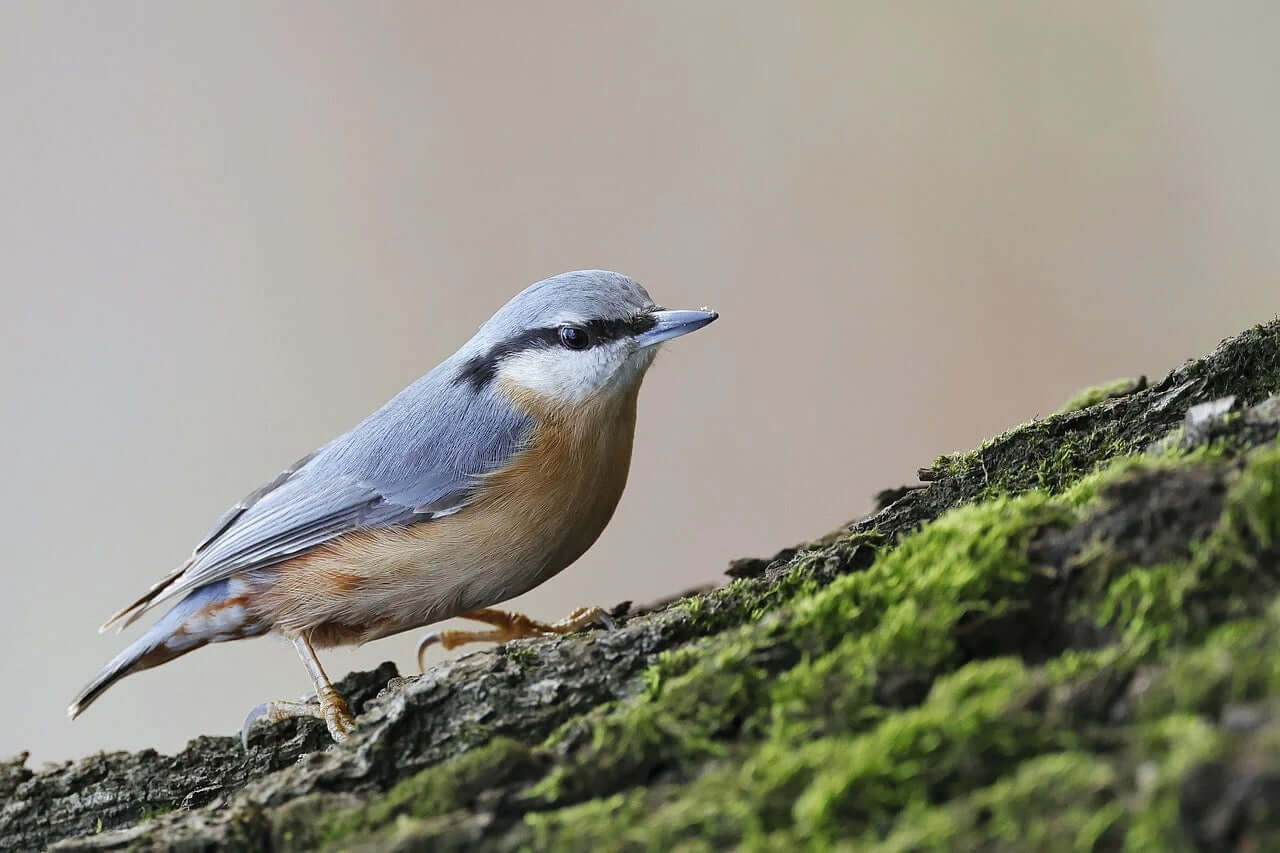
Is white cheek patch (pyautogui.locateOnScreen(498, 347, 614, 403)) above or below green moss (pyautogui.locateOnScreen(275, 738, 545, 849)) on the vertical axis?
above

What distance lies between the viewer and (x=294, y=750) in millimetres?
1628

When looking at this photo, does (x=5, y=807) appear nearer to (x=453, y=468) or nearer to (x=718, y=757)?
(x=453, y=468)

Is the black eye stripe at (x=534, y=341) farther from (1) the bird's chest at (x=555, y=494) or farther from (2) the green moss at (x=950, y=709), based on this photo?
(2) the green moss at (x=950, y=709)

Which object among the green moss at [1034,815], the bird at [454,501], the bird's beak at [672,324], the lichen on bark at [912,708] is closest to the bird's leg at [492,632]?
the bird at [454,501]

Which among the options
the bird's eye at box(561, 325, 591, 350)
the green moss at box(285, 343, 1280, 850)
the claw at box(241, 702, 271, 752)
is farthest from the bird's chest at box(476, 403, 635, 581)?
the green moss at box(285, 343, 1280, 850)

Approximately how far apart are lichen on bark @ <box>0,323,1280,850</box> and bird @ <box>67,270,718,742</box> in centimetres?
58

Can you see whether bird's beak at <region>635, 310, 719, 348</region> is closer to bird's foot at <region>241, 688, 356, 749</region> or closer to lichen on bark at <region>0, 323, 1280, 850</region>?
lichen on bark at <region>0, 323, 1280, 850</region>

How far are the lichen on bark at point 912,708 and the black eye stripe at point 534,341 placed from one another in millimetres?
735

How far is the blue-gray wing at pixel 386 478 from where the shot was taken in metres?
1.96

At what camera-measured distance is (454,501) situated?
194cm

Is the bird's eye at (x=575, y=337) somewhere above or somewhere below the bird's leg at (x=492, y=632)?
above

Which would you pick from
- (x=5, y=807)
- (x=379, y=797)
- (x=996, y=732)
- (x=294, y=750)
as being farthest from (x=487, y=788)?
(x=5, y=807)

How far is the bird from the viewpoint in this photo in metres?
1.91

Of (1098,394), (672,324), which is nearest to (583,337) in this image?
(672,324)
